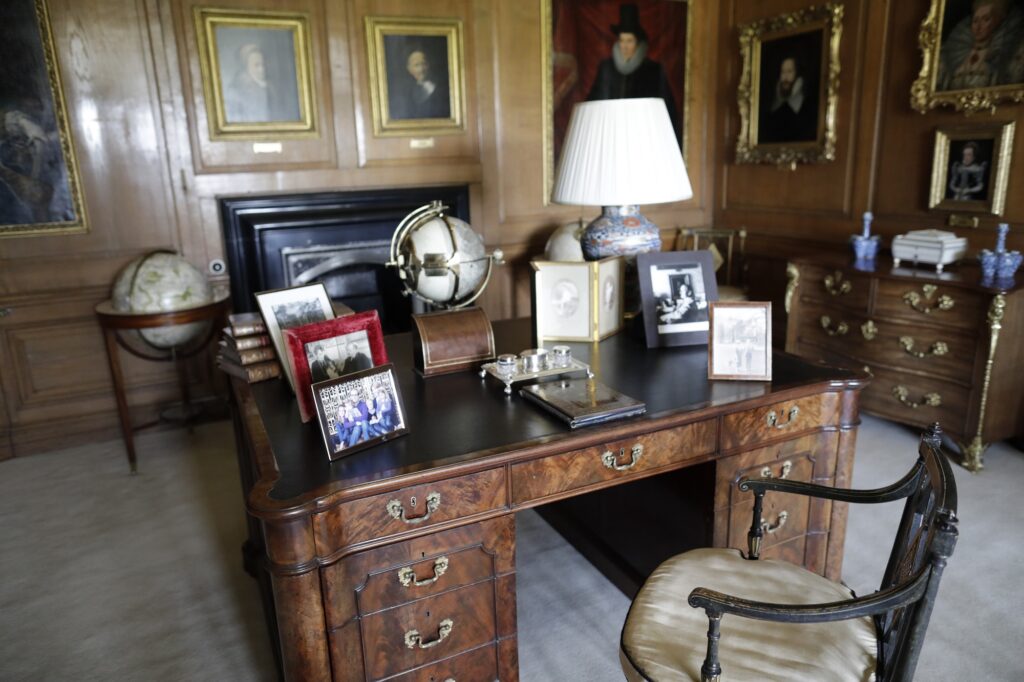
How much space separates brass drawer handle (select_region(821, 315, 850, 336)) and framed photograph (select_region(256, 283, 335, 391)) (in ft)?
10.6

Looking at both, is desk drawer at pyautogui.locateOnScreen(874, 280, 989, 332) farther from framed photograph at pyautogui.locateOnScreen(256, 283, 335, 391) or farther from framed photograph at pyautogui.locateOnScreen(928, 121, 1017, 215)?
framed photograph at pyautogui.locateOnScreen(256, 283, 335, 391)

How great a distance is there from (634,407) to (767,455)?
57 cm

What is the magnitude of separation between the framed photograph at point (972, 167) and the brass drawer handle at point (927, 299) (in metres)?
0.71

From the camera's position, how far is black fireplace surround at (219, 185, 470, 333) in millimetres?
4453

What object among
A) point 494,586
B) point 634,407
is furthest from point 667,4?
point 494,586

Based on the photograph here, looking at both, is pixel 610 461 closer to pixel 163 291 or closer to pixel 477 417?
pixel 477 417

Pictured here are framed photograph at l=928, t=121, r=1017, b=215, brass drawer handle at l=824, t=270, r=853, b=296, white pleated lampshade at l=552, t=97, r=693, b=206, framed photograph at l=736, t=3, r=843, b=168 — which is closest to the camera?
white pleated lampshade at l=552, t=97, r=693, b=206

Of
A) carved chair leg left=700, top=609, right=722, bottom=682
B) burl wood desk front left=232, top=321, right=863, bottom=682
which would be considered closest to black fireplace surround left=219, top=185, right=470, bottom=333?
burl wood desk front left=232, top=321, right=863, bottom=682

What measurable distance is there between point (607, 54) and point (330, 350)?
4.27 metres

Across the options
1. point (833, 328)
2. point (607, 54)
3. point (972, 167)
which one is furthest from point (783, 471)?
point (607, 54)

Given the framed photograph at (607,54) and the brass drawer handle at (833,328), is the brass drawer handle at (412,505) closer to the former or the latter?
the brass drawer handle at (833,328)

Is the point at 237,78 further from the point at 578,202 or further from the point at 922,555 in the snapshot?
the point at 922,555

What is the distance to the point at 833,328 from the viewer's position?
4.29 meters

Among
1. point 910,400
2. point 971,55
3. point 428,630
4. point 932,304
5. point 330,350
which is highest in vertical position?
point 971,55
